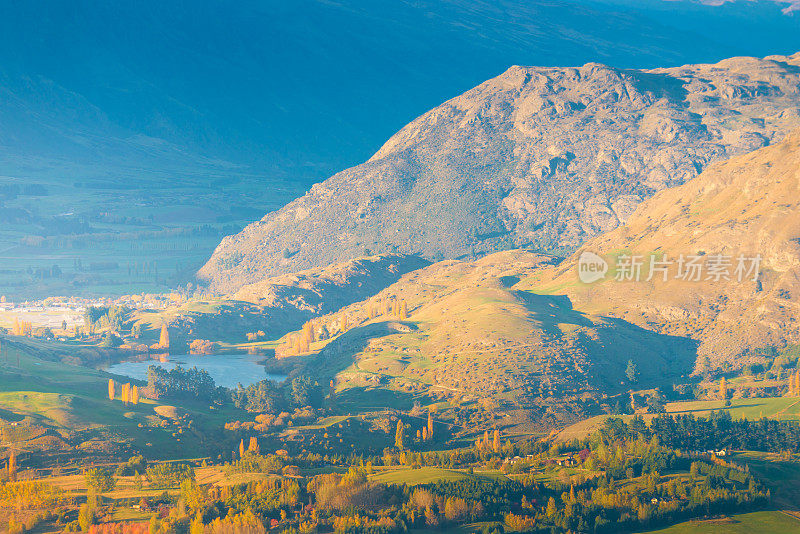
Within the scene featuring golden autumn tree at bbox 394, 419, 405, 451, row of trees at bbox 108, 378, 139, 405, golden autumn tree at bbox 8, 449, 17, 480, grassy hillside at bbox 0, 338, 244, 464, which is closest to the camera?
golden autumn tree at bbox 8, 449, 17, 480

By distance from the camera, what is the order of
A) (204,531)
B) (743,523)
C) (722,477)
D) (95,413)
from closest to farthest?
(204,531), (743,523), (722,477), (95,413)

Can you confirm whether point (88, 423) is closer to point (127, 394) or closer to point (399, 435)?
point (127, 394)

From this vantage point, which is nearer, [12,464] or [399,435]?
[12,464]

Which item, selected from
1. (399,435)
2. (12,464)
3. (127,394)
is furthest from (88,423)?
(399,435)

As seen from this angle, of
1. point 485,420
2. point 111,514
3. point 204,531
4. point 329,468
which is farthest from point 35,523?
point 485,420

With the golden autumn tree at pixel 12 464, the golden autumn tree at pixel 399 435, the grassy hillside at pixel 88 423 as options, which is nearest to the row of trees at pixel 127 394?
Result: the grassy hillside at pixel 88 423

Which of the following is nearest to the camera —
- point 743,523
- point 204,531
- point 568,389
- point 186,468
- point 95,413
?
point 204,531

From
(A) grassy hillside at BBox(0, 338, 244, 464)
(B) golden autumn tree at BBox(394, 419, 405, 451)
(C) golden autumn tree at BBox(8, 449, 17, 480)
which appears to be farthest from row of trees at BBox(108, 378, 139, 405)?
(B) golden autumn tree at BBox(394, 419, 405, 451)

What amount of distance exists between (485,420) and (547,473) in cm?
4937

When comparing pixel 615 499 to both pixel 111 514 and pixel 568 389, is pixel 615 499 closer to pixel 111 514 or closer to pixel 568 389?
pixel 111 514

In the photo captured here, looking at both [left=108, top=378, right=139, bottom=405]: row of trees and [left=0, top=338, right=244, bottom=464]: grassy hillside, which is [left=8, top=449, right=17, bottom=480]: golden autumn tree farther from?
[left=108, top=378, right=139, bottom=405]: row of trees

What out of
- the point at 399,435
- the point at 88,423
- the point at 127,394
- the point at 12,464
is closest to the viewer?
the point at 12,464

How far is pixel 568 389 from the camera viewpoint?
634 feet

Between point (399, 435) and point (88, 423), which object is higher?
point (88, 423)
